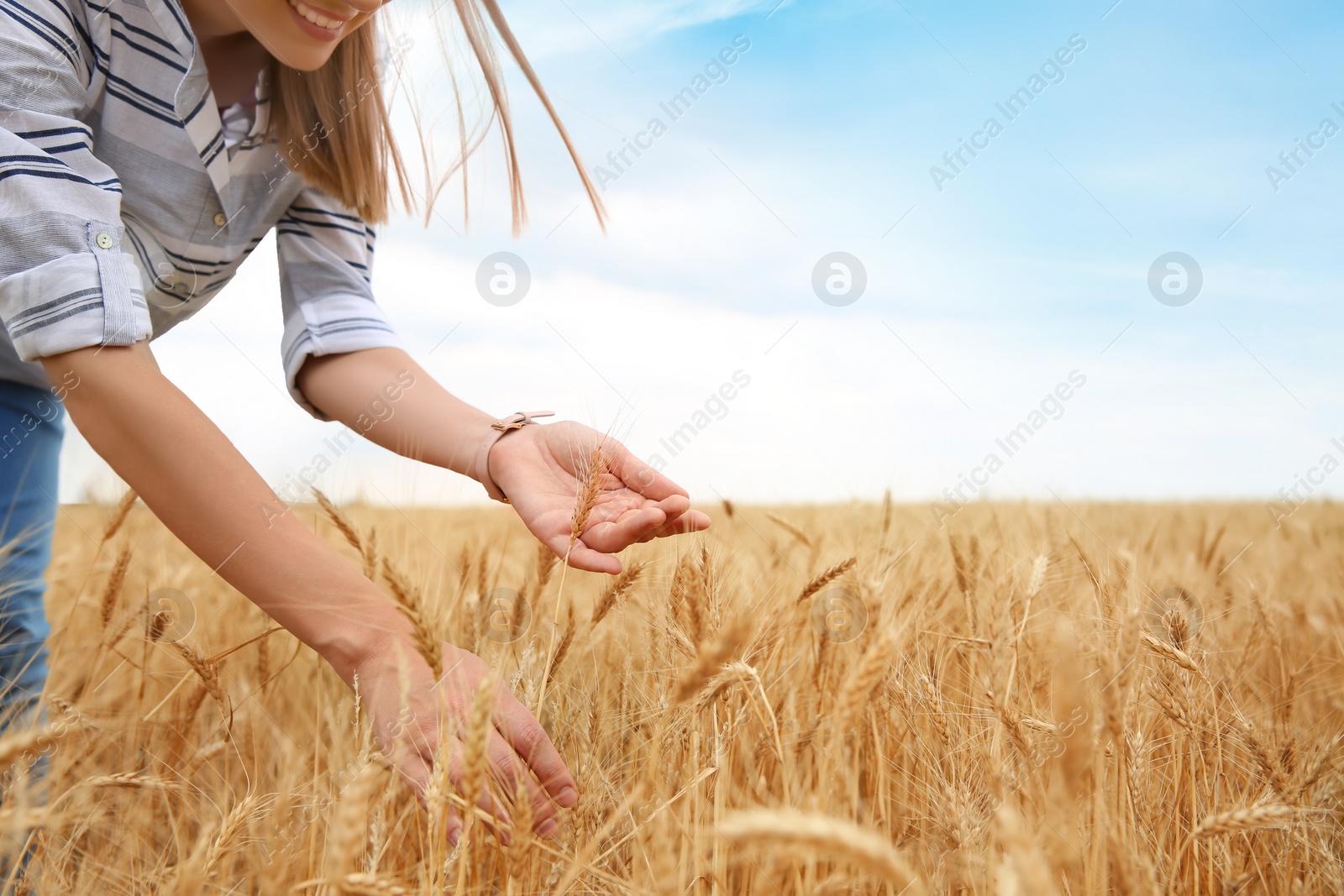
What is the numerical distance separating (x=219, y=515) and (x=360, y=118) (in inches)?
36.6

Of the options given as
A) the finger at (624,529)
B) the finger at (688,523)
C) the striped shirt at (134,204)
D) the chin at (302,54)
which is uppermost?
the chin at (302,54)

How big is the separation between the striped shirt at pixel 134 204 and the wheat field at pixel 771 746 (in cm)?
38

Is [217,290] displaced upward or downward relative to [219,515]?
upward

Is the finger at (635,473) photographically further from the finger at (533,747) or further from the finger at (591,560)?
the finger at (533,747)

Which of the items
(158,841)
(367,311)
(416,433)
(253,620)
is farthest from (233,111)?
(158,841)

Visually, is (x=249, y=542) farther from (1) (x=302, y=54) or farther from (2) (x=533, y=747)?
(1) (x=302, y=54)

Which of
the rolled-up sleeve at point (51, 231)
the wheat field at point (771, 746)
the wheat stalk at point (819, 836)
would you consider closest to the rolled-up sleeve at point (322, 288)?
the wheat field at point (771, 746)

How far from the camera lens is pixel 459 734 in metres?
0.72

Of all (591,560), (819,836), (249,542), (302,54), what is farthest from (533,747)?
(302,54)

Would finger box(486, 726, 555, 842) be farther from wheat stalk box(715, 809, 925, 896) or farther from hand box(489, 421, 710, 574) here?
wheat stalk box(715, 809, 925, 896)

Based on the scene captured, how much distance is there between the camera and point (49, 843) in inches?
35.5

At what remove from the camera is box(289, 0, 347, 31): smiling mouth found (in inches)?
43.6

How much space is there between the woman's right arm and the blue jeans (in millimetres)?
627

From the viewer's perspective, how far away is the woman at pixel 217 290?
80 centimetres
